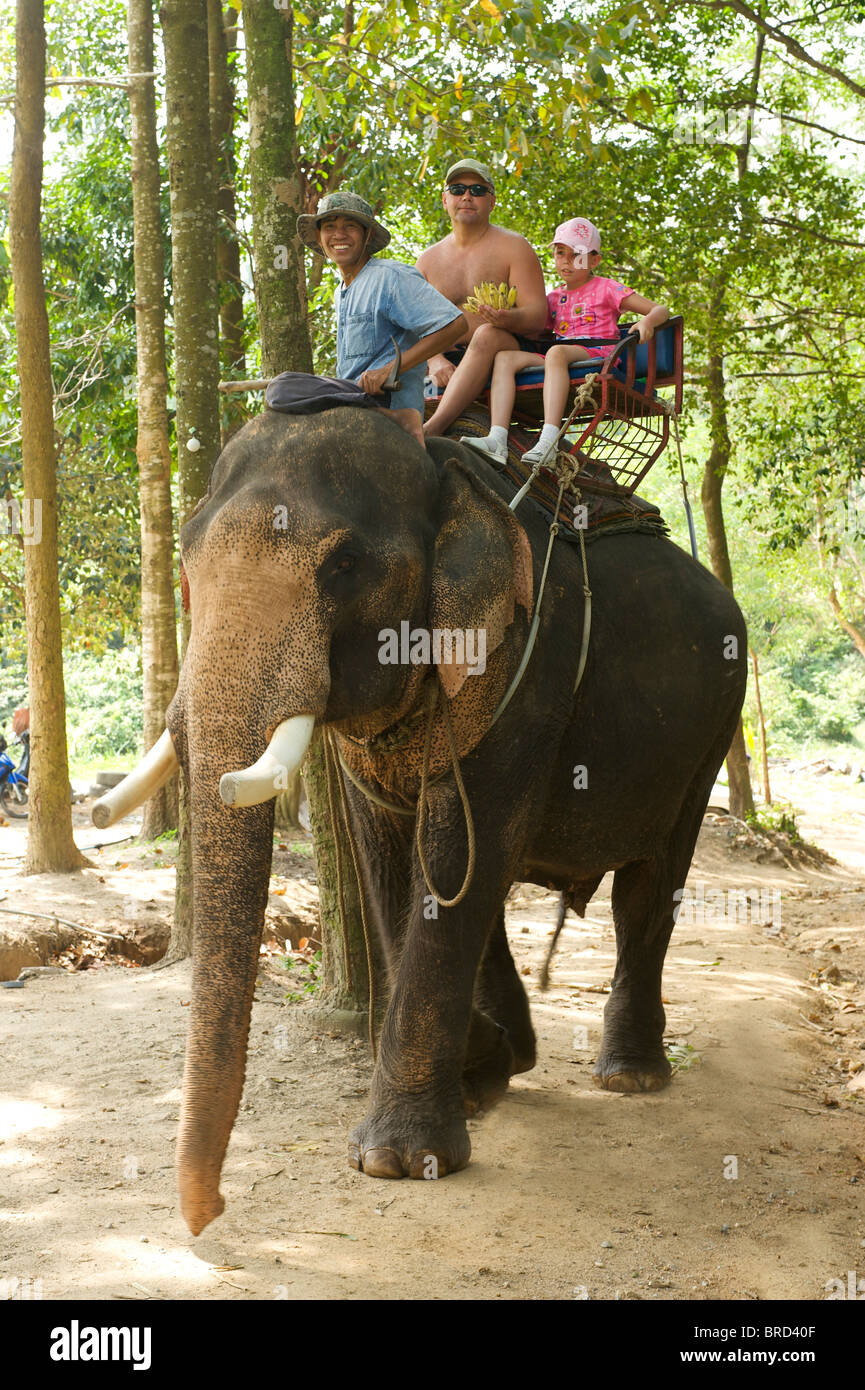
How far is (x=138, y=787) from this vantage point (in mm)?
3602

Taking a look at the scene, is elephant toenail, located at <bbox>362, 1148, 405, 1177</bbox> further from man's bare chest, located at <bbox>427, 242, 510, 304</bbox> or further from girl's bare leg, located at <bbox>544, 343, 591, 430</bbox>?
man's bare chest, located at <bbox>427, 242, 510, 304</bbox>

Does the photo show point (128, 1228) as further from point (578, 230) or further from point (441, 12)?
point (441, 12)

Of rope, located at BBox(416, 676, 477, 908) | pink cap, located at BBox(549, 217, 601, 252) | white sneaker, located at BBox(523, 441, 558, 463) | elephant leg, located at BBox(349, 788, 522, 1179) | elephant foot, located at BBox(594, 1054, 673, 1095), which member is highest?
pink cap, located at BBox(549, 217, 601, 252)

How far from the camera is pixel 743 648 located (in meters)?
5.89

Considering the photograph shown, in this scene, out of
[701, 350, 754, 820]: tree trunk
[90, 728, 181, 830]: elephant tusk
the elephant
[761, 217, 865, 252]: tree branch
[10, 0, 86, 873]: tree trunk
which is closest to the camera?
[90, 728, 181, 830]: elephant tusk

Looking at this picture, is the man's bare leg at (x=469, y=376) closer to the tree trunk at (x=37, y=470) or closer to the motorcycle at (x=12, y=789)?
the tree trunk at (x=37, y=470)

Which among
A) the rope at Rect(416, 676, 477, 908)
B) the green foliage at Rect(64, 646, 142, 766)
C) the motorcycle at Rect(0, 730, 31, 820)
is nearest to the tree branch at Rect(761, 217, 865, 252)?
the rope at Rect(416, 676, 477, 908)

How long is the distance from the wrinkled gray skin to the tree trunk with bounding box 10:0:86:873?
5.36 metres

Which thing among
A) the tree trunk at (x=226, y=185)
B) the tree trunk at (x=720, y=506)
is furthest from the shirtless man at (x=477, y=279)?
the tree trunk at (x=720, y=506)

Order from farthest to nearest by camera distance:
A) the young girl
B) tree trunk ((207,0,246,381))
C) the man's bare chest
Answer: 1. tree trunk ((207,0,246,381))
2. the man's bare chest
3. the young girl

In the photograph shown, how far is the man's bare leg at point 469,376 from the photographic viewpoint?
16.6 ft

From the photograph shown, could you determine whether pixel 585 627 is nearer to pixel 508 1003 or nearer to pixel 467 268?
pixel 467 268

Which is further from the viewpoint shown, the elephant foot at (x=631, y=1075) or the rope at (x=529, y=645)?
the elephant foot at (x=631, y=1075)

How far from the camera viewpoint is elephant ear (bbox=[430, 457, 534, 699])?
13.6 feet
